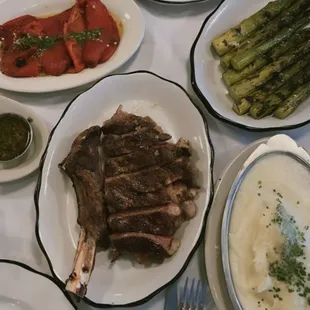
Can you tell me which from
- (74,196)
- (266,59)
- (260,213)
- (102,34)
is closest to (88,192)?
(74,196)

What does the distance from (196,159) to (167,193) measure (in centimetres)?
27

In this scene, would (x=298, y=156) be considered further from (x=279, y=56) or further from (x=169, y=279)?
(x=169, y=279)

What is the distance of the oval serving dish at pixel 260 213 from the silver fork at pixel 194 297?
6.8 inches

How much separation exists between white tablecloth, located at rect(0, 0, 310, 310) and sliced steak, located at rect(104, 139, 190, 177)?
1.06 ft

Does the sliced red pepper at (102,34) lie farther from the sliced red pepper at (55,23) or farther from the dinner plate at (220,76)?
the dinner plate at (220,76)

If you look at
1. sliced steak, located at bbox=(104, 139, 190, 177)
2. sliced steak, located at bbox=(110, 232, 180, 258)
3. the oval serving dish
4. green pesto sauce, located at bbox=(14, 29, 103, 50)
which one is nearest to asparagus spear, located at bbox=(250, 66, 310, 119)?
the oval serving dish

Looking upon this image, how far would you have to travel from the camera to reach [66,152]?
2.65 metres

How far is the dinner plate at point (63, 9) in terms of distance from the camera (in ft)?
9.24

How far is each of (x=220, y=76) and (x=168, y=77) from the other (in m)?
0.30

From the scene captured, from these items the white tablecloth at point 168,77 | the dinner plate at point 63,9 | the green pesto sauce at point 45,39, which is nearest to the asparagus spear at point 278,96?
the white tablecloth at point 168,77

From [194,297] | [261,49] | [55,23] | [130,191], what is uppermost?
[261,49]

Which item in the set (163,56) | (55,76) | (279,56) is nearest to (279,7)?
(279,56)

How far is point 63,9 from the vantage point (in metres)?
3.11

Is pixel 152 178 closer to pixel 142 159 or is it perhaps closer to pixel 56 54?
pixel 142 159
